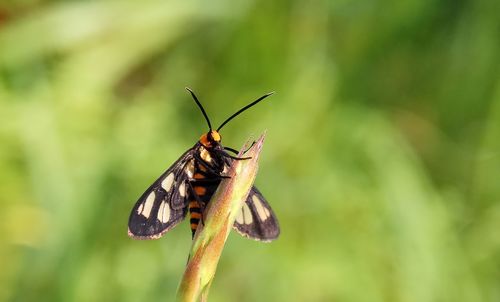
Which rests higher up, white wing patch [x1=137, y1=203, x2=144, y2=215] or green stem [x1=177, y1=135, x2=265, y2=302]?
white wing patch [x1=137, y1=203, x2=144, y2=215]

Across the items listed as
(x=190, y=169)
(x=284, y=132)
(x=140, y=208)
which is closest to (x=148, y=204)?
(x=140, y=208)

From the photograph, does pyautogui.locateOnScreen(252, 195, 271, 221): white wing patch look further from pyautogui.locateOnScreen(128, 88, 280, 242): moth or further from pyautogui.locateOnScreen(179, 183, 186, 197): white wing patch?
pyautogui.locateOnScreen(179, 183, 186, 197): white wing patch

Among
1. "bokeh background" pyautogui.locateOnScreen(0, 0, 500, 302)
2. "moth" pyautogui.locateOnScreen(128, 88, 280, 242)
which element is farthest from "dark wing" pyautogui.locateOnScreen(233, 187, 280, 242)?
"bokeh background" pyautogui.locateOnScreen(0, 0, 500, 302)

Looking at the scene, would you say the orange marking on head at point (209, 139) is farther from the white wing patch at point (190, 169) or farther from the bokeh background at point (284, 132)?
the bokeh background at point (284, 132)

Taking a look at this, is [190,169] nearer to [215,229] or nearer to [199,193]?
[199,193]

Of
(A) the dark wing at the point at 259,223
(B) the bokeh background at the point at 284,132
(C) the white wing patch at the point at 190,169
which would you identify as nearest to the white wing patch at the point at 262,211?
(A) the dark wing at the point at 259,223

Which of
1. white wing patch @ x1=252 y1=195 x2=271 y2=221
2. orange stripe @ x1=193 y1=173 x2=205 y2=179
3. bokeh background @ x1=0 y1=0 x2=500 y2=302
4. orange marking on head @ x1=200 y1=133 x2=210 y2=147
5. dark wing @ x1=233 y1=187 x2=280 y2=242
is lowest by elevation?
dark wing @ x1=233 y1=187 x2=280 y2=242

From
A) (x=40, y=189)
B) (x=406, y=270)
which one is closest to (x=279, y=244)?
(x=406, y=270)
